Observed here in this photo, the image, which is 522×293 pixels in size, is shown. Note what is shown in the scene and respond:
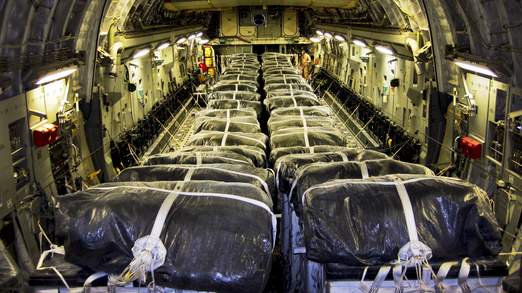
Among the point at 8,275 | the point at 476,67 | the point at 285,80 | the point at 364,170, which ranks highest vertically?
the point at 476,67

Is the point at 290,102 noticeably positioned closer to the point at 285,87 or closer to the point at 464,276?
the point at 285,87

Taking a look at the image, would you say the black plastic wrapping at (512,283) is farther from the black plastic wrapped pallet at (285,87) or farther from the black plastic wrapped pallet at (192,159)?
the black plastic wrapped pallet at (285,87)

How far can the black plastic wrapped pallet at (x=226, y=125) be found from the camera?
8.55m

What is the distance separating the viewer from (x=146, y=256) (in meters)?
3.44

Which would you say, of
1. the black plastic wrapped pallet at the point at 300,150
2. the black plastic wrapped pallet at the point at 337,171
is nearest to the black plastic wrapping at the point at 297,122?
the black plastic wrapped pallet at the point at 300,150

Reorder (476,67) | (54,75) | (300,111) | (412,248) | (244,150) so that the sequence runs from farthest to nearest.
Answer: (300,111) < (54,75) < (244,150) < (476,67) < (412,248)

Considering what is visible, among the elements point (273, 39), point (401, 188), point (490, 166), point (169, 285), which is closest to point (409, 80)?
point (490, 166)

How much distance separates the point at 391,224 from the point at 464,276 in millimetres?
549

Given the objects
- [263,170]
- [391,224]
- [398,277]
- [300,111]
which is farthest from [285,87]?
[398,277]

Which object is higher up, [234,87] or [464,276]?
[234,87]

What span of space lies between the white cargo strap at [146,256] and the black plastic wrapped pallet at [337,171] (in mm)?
1566

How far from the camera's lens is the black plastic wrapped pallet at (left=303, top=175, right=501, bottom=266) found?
3.69m

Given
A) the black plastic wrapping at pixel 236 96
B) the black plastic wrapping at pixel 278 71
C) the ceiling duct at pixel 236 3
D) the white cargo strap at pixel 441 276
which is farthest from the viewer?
the black plastic wrapping at pixel 278 71

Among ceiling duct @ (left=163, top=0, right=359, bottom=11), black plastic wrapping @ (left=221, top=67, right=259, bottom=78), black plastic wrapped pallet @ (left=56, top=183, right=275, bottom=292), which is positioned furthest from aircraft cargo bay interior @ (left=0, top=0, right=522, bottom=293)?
black plastic wrapping @ (left=221, top=67, right=259, bottom=78)
